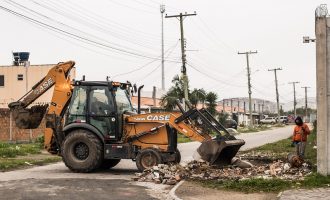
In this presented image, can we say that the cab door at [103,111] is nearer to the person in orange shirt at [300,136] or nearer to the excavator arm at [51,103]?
the excavator arm at [51,103]

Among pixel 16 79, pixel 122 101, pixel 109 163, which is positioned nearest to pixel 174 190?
pixel 122 101

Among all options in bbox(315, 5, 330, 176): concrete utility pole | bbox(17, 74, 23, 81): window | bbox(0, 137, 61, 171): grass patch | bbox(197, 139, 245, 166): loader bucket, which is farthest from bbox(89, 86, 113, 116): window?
bbox(17, 74, 23, 81): window

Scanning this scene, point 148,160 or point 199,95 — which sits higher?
point 199,95

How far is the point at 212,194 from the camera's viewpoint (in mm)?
11805

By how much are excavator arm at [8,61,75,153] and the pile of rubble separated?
3.95 metres

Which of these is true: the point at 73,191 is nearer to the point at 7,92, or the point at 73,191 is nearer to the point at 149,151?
the point at 149,151

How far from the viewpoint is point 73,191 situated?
40.0 feet

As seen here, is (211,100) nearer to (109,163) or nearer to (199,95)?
(199,95)

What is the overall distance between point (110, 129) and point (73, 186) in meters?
3.55

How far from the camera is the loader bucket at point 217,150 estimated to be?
14.8 meters

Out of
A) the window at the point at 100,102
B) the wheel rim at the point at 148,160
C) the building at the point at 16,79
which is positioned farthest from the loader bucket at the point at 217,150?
the building at the point at 16,79

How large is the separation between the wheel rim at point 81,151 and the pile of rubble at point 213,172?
2.38 m

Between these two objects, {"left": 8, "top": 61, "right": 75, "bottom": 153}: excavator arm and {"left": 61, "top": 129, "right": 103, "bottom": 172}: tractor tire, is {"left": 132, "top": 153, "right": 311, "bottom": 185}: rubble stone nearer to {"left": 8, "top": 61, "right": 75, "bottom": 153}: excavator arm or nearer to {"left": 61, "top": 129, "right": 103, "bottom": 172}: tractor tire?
{"left": 61, "top": 129, "right": 103, "bottom": 172}: tractor tire

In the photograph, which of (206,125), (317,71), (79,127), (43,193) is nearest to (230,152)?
(206,125)
